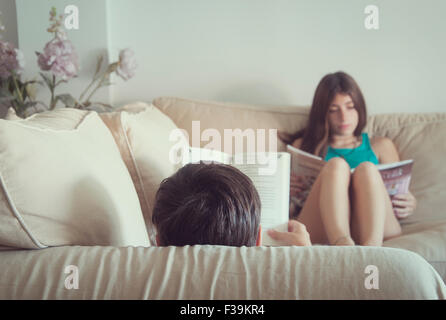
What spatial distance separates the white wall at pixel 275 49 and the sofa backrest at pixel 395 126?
250 mm

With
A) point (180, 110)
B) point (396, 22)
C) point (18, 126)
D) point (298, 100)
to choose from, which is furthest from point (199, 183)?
point (396, 22)

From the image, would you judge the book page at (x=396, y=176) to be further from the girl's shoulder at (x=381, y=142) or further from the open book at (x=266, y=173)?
the open book at (x=266, y=173)

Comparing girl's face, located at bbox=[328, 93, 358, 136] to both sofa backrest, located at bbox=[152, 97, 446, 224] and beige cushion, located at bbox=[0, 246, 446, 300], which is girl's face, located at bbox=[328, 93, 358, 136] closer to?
sofa backrest, located at bbox=[152, 97, 446, 224]

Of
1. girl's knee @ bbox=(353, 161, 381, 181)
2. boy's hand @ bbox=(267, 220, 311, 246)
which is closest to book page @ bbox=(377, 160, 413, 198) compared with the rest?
girl's knee @ bbox=(353, 161, 381, 181)

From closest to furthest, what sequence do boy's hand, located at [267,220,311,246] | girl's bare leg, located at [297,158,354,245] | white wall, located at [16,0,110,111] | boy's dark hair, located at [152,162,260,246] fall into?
boy's dark hair, located at [152,162,260,246] → boy's hand, located at [267,220,311,246] → girl's bare leg, located at [297,158,354,245] → white wall, located at [16,0,110,111]

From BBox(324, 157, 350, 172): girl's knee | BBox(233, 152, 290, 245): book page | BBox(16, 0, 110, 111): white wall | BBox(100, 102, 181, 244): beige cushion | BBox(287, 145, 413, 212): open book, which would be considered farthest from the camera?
BBox(16, 0, 110, 111): white wall

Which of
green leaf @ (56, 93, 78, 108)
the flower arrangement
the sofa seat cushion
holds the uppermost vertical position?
the flower arrangement

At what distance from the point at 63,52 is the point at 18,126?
1.02 meters

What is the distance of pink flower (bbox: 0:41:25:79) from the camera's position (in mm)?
1572

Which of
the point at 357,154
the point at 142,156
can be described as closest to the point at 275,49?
the point at 357,154

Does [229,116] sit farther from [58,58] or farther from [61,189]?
[61,189]

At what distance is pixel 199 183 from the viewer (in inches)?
31.1

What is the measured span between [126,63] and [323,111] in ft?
3.03
